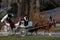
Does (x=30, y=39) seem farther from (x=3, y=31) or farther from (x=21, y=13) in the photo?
(x=21, y=13)

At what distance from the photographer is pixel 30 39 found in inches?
671

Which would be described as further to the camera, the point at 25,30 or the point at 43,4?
the point at 43,4

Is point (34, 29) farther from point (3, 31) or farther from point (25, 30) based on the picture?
point (3, 31)

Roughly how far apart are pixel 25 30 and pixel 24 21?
719 mm

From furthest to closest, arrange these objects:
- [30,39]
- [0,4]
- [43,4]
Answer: [0,4] < [43,4] < [30,39]

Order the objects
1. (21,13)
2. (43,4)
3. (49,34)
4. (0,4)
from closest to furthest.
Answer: (49,34) → (21,13) → (43,4) → (0,4)

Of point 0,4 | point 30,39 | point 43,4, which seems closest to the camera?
point 30,39

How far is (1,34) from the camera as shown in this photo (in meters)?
20.6

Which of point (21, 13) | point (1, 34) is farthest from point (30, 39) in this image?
point (21, 13)

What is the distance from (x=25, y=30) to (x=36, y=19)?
110 cm

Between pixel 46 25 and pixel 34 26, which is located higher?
pixel 46 25

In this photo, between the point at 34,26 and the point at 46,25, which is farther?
the point at 34,26

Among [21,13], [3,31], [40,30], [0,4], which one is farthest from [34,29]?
[0,4]

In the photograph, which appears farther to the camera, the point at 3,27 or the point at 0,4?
the point at 0,4
